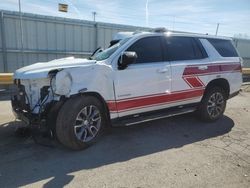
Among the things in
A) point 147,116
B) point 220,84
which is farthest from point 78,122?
point 220,84

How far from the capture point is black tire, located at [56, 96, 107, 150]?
13.4 ft

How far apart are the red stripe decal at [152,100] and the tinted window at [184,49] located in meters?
0.74

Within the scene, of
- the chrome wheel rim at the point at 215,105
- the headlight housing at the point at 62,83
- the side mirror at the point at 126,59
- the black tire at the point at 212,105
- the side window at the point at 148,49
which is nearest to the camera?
the headlight housing at the point at 62,83

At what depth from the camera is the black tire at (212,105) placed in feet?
19.7

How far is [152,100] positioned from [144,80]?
0.46 metres

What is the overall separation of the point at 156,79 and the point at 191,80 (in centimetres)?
99

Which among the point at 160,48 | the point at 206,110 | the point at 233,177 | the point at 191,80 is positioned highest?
the point at 160,48

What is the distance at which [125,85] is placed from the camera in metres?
4.63

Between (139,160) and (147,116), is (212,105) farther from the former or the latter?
(139,160)

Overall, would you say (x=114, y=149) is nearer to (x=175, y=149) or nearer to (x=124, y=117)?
(x=124, y=117)

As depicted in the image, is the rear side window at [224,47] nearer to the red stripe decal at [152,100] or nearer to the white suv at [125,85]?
the white suv at [125,85]

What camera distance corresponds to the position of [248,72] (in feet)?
46.3

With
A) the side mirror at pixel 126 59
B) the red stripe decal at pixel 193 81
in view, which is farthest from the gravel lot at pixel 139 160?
the side mirror at pixel 126 59

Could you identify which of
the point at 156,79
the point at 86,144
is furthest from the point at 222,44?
the point at 86,144
